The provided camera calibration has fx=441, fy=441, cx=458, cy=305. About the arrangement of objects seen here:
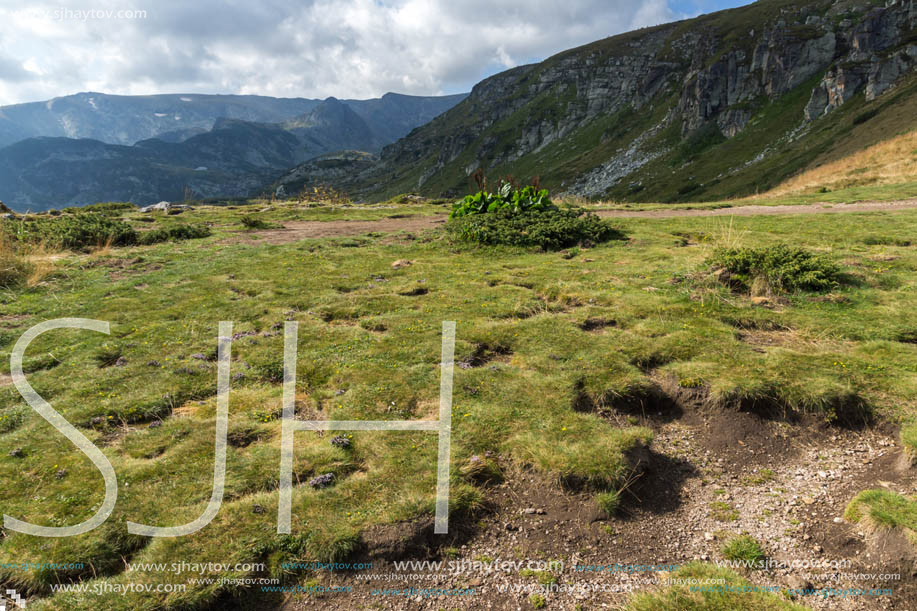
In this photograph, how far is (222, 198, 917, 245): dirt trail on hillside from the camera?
23.8m

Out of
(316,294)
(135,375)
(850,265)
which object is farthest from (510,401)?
(850,265)

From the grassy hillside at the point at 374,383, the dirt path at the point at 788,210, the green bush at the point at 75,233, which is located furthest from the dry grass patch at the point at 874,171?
the green bush at the point at 75,233

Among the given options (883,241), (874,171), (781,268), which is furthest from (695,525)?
(874,171)

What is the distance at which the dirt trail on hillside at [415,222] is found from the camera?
23.8m

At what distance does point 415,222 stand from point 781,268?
73.3ft

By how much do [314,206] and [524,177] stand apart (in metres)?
162

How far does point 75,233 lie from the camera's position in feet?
69.4

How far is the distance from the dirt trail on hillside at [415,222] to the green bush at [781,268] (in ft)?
44.8

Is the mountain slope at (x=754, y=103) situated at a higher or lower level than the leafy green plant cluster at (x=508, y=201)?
higher

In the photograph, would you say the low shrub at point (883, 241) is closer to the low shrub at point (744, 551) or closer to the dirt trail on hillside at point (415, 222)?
the dirt trail on hillside at point (415, 222)

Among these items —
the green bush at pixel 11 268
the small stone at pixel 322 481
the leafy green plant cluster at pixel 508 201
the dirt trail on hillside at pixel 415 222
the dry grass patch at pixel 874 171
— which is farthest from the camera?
the dry grass patch at pixel 874 171

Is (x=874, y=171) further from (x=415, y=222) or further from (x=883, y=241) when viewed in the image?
(x=415, y=222)

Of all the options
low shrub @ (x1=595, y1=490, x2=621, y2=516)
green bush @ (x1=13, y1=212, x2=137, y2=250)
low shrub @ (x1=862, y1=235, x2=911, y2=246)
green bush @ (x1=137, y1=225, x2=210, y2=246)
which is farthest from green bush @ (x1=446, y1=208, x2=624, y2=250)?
green bush @ (x1=13, y1=212, x2=137, y2=250)

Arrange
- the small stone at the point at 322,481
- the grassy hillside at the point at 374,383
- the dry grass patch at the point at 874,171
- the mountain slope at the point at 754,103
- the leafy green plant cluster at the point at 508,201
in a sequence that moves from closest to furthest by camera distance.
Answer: the grassy hillside at the point at 374,383, the small stone at the point at 322,481, the leafy green plant cluster at the point at 508,201, the dry grass patch at the point at 874,171, the mountain slope at the point at 754,103
